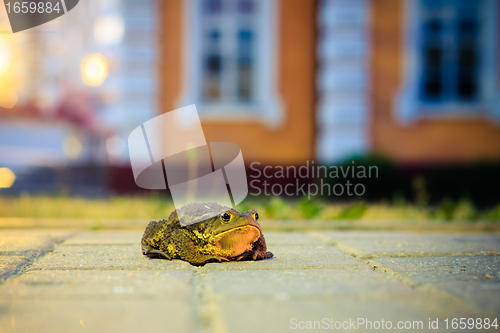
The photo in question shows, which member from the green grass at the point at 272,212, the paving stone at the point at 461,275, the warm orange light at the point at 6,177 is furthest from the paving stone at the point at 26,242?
the warm orange light at the point at 6,177

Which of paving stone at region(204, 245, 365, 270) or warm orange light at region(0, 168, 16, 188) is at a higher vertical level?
paving stone at region(204, 245, 365, 270)

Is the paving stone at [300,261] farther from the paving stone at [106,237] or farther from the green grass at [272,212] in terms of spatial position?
the green grass at [272,212]

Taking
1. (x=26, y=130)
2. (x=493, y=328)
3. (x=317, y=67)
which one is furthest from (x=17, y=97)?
(x=493, y=328)

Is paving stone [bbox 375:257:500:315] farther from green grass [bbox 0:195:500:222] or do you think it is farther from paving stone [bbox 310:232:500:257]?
green grass [bbox 0:195:500:222]

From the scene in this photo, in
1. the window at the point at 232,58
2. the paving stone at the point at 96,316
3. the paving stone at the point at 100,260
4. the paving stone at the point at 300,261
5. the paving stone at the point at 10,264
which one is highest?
the window at the point at 232,58

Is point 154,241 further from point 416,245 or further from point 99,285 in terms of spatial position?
point 416,245

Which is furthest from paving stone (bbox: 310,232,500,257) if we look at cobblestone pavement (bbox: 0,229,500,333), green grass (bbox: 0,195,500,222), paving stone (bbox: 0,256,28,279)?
paving stone (bbox: 0,256,28,279)
